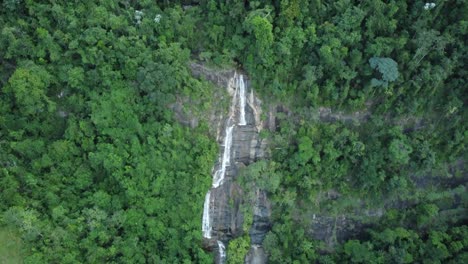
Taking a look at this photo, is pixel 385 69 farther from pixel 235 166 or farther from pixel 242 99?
pixel 235 166

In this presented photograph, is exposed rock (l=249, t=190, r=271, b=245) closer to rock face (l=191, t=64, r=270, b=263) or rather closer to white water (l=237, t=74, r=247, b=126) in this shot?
rock face (l=191, t=64, r=270, b=263)

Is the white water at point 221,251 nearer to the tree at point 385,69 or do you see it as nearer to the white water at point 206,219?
the white water at point 206,219

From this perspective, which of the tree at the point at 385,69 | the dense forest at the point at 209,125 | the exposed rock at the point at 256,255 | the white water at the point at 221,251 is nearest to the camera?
the dense forest at the point at 209,125

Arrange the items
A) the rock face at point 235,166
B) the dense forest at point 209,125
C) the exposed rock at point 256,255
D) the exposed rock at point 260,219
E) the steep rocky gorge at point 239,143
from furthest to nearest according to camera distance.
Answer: the exposed rock at point 260,219 → the exposed rock at point 256,255 → the rock face at point 235,166 → the steep rocky gorge at point 239,143 → the dense forest at point 209,125

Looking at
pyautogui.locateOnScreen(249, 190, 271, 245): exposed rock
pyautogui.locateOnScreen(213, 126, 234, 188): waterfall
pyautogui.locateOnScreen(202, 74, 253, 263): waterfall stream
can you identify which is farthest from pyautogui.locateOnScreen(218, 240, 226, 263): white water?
pyautogui.locateOnScreen(213, 126, 234, 188): waterfall

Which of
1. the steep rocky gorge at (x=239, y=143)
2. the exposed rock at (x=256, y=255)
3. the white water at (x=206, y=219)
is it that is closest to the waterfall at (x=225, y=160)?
the steep rocky gorge at (x=239, y=143)

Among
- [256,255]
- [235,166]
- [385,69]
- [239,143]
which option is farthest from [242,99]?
[256,255]

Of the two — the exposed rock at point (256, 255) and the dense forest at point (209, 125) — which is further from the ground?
the dense forest at point (209, 125)
